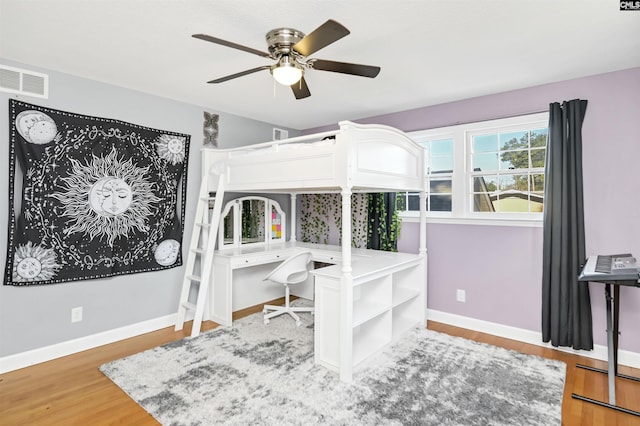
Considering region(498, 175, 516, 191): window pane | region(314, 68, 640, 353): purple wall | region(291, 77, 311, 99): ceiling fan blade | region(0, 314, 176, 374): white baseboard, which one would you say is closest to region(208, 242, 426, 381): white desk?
region(314, 68, 640, 353): purple wall

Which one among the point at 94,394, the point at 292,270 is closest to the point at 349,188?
the point at 292,270

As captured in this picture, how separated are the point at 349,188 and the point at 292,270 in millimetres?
1431

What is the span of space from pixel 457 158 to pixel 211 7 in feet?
9.29

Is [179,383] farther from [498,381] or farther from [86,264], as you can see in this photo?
[498,381]

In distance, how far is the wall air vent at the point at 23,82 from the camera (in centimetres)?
258

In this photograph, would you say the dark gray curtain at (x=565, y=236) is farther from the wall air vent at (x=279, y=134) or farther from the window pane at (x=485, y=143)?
the wall air vent at (x=279, y=134)

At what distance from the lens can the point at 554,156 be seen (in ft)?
9.80

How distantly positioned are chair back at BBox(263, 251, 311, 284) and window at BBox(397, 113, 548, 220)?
5.18ft

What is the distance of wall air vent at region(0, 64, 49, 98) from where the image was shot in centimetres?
258

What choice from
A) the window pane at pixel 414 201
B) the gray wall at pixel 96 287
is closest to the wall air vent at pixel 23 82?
the gray wall at pixel 96 287

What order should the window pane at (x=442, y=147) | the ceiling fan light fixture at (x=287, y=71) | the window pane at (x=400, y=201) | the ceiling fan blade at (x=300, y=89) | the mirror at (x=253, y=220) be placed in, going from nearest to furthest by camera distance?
the ceiling fan light fixture at (x=287, y=71) < the ceiling fan blade at (x=300, y=89) < the window pane at (x=442, y=147) < the window pane at (x=400, y=201) < the mirror at (x=253, y=220)

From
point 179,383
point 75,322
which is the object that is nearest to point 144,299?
point 75,322

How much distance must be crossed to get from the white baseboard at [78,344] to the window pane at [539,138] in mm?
4150

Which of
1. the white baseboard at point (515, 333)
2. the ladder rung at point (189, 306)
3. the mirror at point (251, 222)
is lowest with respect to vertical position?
the white baseboard at point (515, 333)
